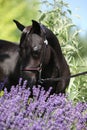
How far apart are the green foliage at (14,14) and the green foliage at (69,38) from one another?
3.92 m

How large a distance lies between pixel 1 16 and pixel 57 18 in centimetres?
475

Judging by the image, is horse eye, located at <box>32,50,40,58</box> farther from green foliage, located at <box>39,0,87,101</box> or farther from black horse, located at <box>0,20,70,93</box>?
green foliage, located at <box>39,0,87,101</box>

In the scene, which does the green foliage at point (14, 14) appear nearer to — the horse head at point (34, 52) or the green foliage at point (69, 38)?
the green foliage at point (69, 38)

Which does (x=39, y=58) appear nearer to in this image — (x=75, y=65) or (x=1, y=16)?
(x=75, y=65)

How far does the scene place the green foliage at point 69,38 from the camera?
675 centimetres

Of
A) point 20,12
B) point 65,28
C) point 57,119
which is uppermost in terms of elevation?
point 20,12

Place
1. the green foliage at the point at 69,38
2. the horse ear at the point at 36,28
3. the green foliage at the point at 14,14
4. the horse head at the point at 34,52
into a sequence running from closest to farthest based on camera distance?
the horse head at the point at 34,52
the horse ear at the point at 36,28
the green foliage at the point at 69,38
the green foliage at the point at 14,14

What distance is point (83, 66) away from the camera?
6.85 meters

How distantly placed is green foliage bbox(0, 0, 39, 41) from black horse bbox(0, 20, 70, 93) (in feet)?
17.9

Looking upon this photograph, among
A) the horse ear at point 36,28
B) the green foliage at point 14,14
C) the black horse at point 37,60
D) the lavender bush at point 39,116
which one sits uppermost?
the green foliage at point 14,14

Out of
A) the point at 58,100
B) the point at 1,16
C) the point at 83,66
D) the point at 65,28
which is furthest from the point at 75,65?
the point at 1,16

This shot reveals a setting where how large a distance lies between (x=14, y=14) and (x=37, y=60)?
6965 millimetres

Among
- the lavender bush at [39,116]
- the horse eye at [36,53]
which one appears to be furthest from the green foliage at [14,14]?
the lavender bush at [39,116]

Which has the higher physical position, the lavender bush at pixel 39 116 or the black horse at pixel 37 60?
the black horse at pixel 37 60
